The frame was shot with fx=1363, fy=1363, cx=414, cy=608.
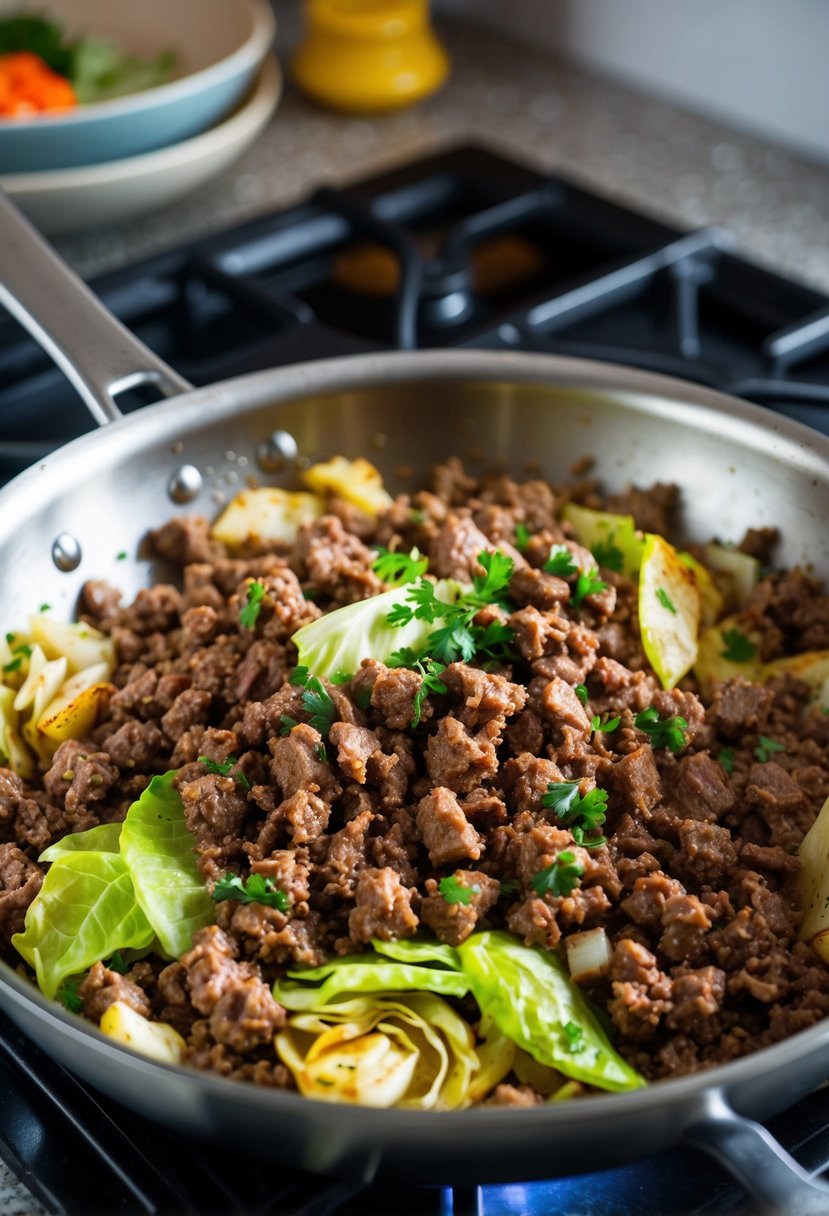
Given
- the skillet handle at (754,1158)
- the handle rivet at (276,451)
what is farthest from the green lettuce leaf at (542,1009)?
the handle rivet at (276,451)

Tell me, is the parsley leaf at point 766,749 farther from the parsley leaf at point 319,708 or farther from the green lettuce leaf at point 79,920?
the green lettuce leaf at point 79,920

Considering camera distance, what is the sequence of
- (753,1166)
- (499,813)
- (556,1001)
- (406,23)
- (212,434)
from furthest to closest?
(406,23) → (212,434) → (499,813) → (556,1001) → (753,1166)

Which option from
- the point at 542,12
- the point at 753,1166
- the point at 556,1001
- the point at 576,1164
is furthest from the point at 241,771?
the point at 542,12

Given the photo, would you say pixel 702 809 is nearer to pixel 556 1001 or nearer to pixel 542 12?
pixel 556 1001

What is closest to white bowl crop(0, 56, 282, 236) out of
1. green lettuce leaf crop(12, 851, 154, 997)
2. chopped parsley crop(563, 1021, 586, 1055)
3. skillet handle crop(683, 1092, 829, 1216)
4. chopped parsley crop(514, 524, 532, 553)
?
chopped parsley crop(514, 524, 532, 553)

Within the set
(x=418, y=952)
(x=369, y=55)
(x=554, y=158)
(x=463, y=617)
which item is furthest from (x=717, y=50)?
Answer: (x=418, y=952)

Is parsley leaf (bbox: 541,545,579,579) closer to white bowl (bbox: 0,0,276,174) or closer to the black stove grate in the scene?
the black stove grate

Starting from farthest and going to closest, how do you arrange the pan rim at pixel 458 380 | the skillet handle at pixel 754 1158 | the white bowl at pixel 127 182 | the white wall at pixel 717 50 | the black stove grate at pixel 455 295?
1. the white wall at pixel 717 50
2. the white bowl at pixel 127 182
3. the black stove grate at pixel 455 295
4. the pan rim at pixel 458 380
5. the skillet handle at pixel 754 1158
